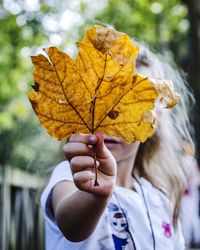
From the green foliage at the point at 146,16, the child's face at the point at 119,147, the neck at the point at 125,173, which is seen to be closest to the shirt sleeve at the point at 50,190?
the child's face at the point at 119,147

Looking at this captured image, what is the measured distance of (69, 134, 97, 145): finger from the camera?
131 cm

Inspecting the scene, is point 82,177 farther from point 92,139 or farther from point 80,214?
point 80,214

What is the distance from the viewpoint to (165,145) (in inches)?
111

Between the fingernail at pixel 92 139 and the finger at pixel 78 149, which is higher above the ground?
the fingernail at pixel 92 139

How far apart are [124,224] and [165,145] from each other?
2.78 feet

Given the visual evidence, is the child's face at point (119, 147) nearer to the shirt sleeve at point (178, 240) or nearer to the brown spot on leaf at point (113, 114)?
the shirt sleeve at point (178, 240)

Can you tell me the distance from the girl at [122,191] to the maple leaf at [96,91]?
0.20ft

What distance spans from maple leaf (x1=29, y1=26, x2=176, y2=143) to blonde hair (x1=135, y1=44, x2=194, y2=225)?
1188 mm

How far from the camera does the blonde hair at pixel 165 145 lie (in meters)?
2.57

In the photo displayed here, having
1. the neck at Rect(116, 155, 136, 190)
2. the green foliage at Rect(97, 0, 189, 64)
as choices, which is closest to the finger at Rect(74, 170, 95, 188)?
the neck at Rect(116, 155, 136, 190)

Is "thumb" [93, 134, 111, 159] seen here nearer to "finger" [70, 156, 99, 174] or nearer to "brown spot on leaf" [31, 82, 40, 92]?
"finger" [70, 156, 99, 174]

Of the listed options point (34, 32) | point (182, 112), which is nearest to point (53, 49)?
point (182, 112)

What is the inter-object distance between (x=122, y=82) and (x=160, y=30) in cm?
1238

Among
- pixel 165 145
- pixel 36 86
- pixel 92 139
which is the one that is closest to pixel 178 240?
pixel 165 145
